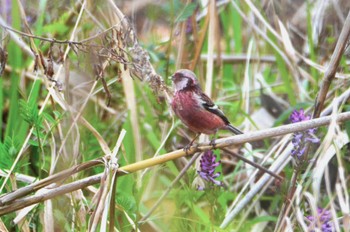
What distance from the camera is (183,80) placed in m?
2.76

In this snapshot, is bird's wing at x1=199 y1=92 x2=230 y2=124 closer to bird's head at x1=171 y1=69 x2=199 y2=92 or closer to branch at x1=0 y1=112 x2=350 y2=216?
bird's head at x1=171 y1=69 x2=199 y2=92

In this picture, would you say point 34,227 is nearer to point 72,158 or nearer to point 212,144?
point 72,158

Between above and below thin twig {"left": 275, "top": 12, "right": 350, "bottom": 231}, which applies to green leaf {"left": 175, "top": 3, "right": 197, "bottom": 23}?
above

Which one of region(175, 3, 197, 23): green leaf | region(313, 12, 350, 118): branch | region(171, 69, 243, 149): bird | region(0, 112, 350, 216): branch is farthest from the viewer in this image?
region(175, 3, 197, 23): green leaf

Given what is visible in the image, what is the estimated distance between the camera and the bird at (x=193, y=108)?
105 inches

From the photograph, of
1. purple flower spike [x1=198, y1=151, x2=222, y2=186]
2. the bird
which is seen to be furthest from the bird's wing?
purple flower spike [x1=198, y1=151, x2=222, y2=186]

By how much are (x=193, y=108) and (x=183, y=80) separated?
138 millimetres

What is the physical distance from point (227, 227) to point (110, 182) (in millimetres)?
615

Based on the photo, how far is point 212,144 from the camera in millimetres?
2277

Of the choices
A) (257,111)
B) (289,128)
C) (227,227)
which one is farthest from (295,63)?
(289,128)

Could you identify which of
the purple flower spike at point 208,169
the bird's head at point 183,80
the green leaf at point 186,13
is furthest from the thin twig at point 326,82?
the green leaf at point 186,13

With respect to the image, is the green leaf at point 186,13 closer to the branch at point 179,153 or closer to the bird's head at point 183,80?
the bird's head at point 183,80

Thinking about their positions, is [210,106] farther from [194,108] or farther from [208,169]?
[208,169]

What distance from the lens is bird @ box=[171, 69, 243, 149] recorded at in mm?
2660
